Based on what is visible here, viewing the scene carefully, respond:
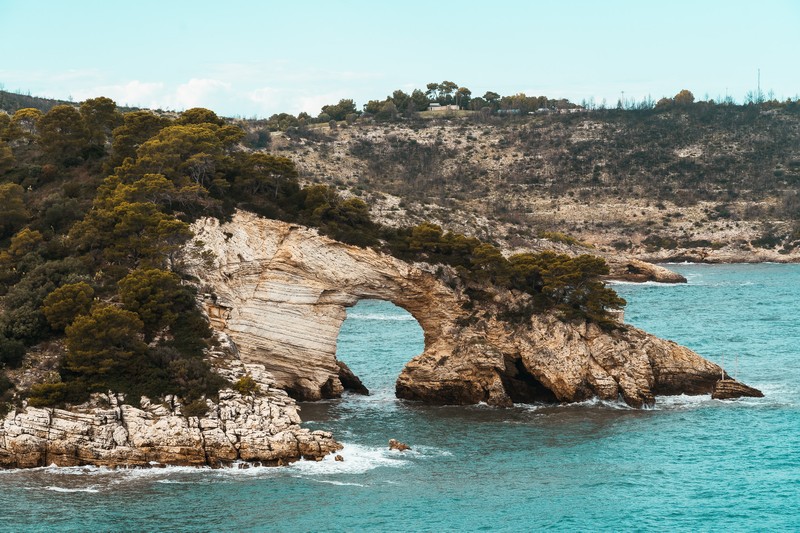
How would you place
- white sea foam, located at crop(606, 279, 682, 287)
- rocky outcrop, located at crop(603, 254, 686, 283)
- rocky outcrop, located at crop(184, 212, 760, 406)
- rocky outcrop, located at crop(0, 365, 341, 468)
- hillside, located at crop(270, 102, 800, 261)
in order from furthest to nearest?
hillside, located at crop(270, 102, 800, 261) → rocky outcrop, located at crop(603, 254, 686, 283) → white sea foam, located at crop(606, 279, 682, 287) → rocky outcrop, located at crop(184, 212, 760, 406) → rocky outcrop, located at crop(0, 365, 341, 468)

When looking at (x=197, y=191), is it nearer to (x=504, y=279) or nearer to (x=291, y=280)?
(x=291, y=280)

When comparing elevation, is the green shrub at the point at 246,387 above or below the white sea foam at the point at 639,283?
below

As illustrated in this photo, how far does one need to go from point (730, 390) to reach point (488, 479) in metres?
19.5

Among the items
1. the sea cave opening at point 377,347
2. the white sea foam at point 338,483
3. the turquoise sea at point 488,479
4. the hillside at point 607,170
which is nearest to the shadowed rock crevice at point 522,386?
the turquoise sea at point 488,479

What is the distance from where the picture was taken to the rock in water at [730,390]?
173 feet

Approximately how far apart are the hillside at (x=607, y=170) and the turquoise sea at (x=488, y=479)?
261 ft

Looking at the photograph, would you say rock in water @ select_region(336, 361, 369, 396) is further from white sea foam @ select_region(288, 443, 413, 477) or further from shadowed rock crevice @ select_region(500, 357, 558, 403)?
white sea foam @ select_region(288, 443, 413, 477)

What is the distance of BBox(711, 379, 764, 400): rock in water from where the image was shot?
52.7m

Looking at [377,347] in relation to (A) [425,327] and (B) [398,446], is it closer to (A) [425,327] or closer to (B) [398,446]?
(A) [425,327]

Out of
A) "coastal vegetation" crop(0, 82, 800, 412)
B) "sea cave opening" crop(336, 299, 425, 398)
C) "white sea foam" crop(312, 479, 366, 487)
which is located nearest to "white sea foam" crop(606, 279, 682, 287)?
"coastal vegetation" crop(0, 82, 800, 412)

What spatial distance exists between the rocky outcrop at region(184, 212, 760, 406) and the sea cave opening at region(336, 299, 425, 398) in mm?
4712

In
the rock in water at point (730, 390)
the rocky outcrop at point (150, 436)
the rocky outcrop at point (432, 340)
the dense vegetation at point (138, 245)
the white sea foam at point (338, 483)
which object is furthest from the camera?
the rock in water at point (730, 390)

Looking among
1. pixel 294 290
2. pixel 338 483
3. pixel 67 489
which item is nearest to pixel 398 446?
pixel 338 483

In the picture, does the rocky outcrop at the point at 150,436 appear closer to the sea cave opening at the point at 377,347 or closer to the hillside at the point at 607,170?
the sea cave opening at the point at 377,347
